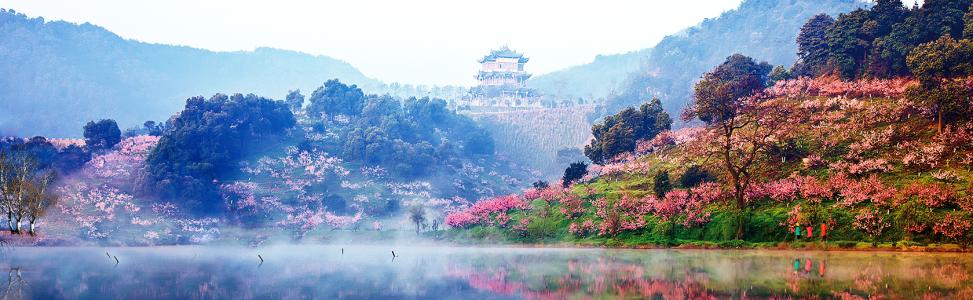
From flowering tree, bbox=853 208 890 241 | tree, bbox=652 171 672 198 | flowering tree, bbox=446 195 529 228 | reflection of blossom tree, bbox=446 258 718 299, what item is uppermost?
tree, bbox=652 171 672 198

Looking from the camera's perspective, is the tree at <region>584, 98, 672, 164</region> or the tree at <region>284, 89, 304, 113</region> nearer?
the tree at <region>584, 98, 672, 164</region>

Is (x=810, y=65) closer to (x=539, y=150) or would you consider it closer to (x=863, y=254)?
(x=863, y=254)

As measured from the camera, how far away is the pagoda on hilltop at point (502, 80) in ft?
441

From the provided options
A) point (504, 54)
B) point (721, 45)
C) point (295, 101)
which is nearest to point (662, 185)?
point (295, 101)

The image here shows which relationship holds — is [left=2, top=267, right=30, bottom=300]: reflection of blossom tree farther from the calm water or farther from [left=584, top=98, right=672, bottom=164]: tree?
[left=584, top=98, right=672, bottom=164]: tree

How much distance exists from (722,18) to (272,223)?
101386 mm

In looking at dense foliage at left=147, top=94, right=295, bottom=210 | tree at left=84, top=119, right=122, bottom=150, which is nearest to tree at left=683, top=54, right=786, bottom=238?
dense foliage at left=147, top=94, right=295, bottom=210

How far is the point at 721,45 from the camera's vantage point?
143125mm

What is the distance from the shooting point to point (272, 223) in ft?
217

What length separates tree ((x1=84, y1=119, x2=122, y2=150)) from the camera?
71.4 m

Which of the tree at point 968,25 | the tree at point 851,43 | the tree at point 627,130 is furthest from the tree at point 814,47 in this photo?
the tree at point 627,130

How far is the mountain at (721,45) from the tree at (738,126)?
66.0 meters

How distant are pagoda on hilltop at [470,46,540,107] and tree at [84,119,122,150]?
6857cm

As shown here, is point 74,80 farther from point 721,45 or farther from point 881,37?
point 881,37
